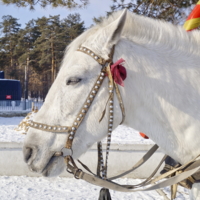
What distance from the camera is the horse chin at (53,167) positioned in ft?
4.72

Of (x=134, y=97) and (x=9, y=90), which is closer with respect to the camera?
(x=134, y=97)

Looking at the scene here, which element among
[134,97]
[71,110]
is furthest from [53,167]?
[134,97]

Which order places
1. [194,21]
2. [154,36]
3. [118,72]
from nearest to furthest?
[118,72], [154,36], [194,21]

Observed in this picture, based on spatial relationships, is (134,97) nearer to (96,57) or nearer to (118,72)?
(118,72)

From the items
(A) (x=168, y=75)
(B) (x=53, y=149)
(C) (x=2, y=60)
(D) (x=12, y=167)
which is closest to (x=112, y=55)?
(A) (x=168, y=75)

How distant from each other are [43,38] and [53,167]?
27.0 m

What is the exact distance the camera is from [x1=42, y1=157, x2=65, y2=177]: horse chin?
1.44 m

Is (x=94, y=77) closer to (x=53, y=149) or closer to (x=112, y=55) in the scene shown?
(x=112, y=55)

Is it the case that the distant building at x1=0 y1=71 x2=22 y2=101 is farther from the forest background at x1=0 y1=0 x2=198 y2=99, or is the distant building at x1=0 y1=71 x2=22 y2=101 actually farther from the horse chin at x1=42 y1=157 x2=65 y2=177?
the horse chin at x1=42 y1=157 x2=65 y2=177

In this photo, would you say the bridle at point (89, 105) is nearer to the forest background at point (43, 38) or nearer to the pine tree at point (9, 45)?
the forest background at point (43, 38)

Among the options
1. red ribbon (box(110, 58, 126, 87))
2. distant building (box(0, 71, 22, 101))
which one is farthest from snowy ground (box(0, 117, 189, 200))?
distant building (box(0, 71, 22, 101))

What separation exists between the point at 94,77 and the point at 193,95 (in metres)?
0.67

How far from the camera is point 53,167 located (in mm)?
1450

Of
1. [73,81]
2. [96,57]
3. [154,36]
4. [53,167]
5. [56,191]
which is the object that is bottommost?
[56,191]
